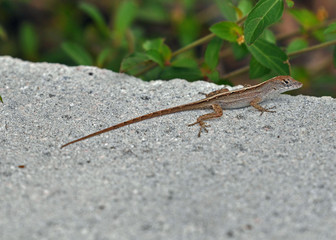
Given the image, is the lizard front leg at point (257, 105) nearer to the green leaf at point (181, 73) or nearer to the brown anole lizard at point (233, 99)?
the brown anole lizard at point (233, 99)

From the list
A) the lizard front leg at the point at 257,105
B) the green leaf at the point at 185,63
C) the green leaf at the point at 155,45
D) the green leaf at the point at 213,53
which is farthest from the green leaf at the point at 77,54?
the lizard front leg at the point at 257,105

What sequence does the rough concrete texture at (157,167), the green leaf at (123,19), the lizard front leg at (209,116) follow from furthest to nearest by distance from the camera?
the green leaf at (123,19)
the lizard front leg at (209,116)
the rough concrete texture at (157,167)

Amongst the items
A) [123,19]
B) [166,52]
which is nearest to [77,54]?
[123,19]

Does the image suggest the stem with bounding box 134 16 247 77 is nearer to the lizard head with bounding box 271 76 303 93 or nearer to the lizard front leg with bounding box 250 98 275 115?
the lizard head with bounding box 271 76 303 93

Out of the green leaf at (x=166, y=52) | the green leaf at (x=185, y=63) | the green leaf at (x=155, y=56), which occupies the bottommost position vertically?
the green leaf at (x=185, y=63)

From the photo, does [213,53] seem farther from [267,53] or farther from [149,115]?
[149,115]

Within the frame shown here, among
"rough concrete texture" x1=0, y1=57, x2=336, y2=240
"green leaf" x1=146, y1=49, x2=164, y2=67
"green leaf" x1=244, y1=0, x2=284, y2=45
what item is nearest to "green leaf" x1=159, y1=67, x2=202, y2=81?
"green leaf" x1=146, y1=49, x2=164, y2=67

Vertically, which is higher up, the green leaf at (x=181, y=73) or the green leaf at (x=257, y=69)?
the green leaf at (x=181, y=73)

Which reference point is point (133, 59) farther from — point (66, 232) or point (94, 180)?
point (66, 232)
